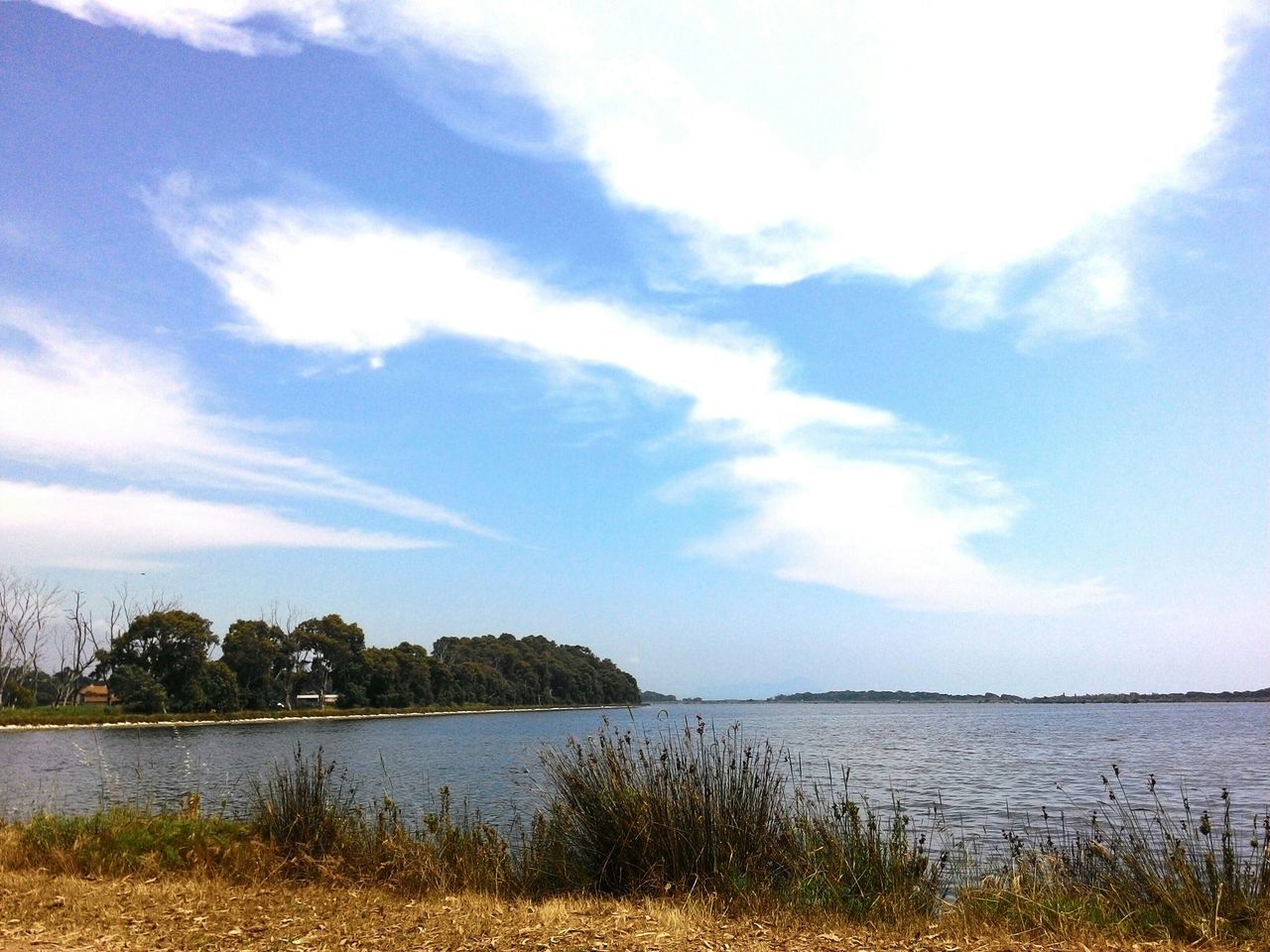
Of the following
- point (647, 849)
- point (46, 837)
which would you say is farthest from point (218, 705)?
point (647, 849)

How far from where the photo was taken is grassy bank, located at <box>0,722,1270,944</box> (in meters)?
8.06

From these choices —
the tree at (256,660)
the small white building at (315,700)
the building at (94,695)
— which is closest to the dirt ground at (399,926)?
the tree at (256,660)

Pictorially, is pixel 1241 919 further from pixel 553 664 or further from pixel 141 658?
pixel 553 664

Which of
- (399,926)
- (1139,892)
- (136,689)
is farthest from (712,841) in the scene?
(136,689)

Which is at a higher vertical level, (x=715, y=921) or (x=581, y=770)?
(x=581, y=770)

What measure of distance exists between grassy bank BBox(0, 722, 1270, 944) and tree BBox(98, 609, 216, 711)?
246 feet

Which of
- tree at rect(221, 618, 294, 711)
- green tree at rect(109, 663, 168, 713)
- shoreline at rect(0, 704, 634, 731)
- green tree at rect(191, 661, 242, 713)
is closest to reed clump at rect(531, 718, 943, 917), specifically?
shoreline at rect(0, 704, 634, 731)

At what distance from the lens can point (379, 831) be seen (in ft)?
35.2

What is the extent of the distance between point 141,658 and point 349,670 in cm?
2702

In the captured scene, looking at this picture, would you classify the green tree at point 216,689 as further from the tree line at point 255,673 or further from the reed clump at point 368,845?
the reed clump at point 368,845

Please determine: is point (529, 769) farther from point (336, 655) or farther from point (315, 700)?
point (315, 700)

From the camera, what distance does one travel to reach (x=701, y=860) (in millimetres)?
9250

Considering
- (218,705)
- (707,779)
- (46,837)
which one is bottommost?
(218,705)

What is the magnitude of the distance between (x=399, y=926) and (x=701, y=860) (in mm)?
3303
